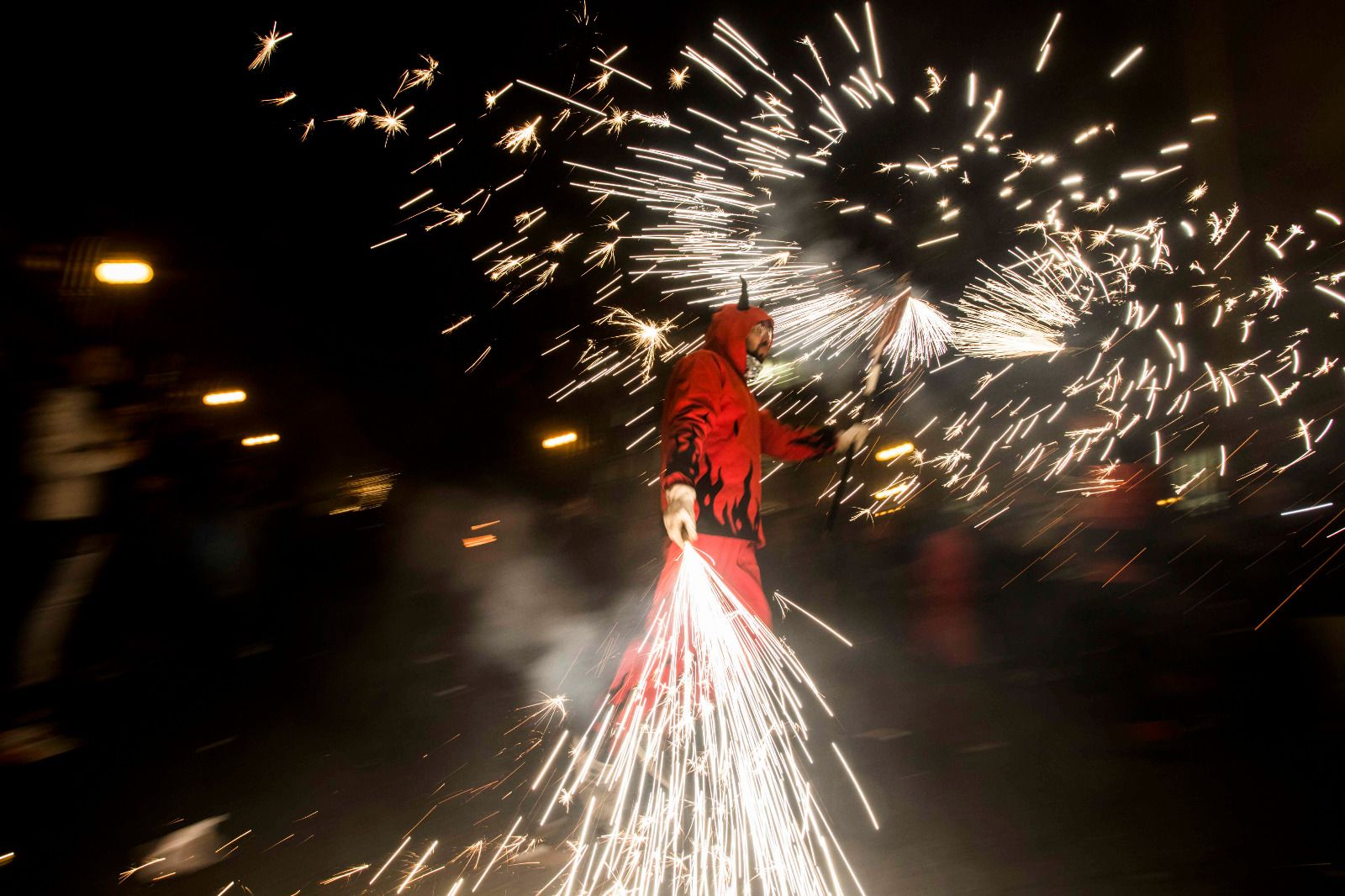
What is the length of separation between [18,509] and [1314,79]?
11558 millimetres

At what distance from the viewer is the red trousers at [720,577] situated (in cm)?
272

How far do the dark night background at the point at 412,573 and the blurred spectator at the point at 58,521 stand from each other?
12cm

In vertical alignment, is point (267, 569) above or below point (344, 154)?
below

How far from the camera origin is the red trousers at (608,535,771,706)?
272cm

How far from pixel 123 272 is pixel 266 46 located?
1.41 meters

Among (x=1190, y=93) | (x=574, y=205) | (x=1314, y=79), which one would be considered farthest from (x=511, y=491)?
(x=1314, y=79)

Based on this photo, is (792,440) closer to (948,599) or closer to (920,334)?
(948,599)

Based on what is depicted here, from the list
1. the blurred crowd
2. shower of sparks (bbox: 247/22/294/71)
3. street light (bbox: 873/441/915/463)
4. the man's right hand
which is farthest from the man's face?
street light (bbox: 873/441/915/463)

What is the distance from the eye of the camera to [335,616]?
5.07 metres

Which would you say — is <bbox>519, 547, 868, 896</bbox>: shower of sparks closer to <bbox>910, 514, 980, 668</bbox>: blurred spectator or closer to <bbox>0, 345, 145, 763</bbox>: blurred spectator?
<bbox>910, 514, 980, 668</bbox>: blurred spectator

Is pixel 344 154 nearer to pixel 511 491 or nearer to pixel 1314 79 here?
pixel 511 491

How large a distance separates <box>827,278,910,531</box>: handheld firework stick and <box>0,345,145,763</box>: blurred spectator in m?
3.74

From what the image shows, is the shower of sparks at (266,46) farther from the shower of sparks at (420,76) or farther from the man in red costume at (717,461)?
the man in red costume at (717,461)

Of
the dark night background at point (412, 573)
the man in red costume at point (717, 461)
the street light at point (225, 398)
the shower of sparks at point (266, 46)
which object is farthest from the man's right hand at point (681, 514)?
the street light at point (225, 398)
